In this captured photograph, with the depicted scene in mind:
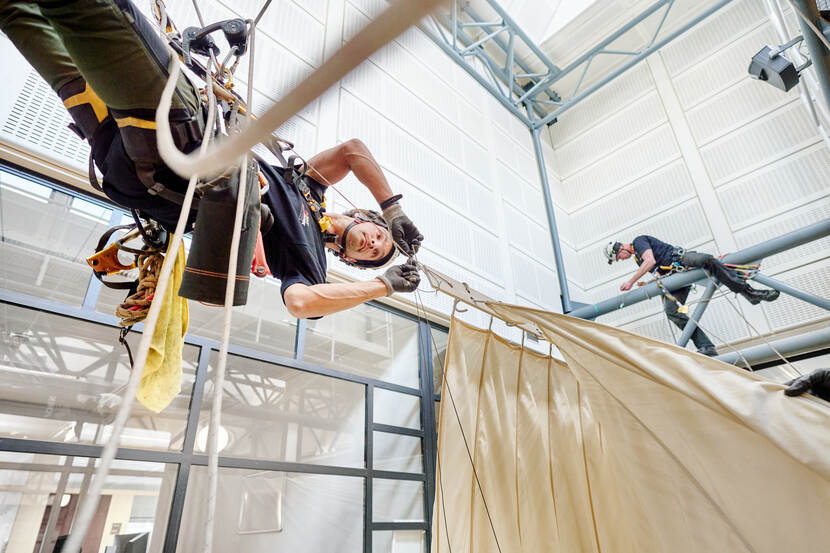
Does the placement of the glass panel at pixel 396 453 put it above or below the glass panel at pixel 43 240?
below

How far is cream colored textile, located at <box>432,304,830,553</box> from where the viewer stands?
1.88m

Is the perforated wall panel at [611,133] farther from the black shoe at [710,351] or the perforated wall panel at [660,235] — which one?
the black shoe at [710,351]

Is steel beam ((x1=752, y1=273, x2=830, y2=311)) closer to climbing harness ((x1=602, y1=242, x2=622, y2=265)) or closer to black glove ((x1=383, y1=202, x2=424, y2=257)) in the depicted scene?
climbing harness ((x1=602, y1=242, x2=622, y2=265))

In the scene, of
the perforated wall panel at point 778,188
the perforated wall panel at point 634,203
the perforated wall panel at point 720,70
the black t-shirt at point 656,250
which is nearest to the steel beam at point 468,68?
the perforated wall panel at point 634,203

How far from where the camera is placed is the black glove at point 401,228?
7.16 feet

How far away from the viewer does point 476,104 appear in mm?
7125

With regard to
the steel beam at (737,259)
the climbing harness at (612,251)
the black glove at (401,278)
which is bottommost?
the black glove at (401,278)

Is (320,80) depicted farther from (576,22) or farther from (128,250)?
(576,22)

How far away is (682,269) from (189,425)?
508 centimetres

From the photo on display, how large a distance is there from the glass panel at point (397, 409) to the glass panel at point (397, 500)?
48 centimetres

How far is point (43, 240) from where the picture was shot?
107 inches

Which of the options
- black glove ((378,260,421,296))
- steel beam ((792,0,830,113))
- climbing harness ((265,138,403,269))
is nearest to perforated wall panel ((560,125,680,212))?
steel beam ((792,0,830,113))

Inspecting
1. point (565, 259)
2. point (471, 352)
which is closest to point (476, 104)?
point (565, 259)

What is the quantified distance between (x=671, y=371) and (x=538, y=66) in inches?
306
